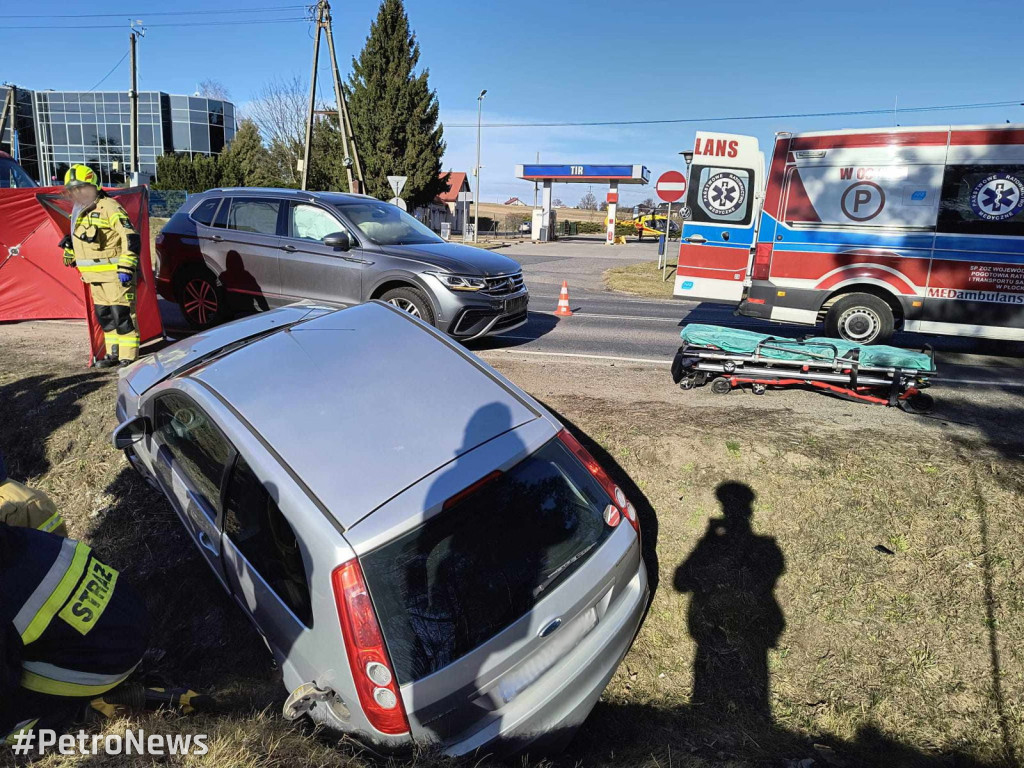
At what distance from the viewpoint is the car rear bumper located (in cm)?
255

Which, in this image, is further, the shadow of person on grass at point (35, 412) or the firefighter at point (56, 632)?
the shadow of person on grass at point (35, 412)

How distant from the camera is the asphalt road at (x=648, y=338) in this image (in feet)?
24.5

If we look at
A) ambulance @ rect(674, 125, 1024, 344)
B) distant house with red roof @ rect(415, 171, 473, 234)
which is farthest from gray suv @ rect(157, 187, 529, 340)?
distant house with red roof @ rect(415, 171, 473, 234)

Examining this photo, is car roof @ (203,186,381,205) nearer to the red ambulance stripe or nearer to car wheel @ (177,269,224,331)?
car wheel @ (177,269,224,331)

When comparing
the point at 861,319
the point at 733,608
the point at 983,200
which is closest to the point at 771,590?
the point at 733,608

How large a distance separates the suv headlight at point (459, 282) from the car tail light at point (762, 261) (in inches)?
152

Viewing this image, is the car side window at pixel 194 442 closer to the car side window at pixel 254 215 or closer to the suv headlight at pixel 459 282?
the suv headlight at pixel 459 282

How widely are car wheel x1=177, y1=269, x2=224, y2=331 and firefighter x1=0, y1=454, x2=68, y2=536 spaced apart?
5409 mm

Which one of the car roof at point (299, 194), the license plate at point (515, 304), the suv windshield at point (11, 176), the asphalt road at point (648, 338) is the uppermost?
the suv windshield at point (11, 176)

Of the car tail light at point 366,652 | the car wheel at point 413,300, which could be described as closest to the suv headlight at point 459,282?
the car wheel at point 413,300

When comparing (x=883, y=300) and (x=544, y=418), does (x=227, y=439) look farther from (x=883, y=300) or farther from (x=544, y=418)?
(x=883, y=300)

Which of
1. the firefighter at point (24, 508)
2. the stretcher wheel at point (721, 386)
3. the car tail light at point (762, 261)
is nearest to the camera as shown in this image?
the firefighter at point (24, 508)

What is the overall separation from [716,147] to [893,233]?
260cm

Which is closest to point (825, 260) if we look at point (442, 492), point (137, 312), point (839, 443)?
point (839, 443)
